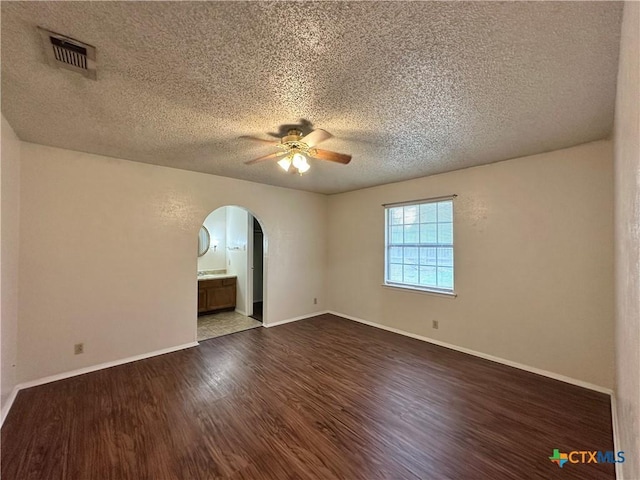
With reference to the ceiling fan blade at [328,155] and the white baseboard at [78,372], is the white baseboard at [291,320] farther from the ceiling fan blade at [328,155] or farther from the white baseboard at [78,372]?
the ceiling fan blade at [328,155]

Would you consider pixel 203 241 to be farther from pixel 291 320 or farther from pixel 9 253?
pixel 9 253

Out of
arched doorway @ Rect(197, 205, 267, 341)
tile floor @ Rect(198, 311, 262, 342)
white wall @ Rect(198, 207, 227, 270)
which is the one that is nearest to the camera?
tile floor @ Rect(198, 311, 262, 342)

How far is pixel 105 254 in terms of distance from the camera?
3.13 metres

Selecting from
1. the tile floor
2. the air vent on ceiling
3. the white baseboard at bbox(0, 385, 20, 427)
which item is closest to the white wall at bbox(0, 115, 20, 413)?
the white baseboard at bbox(0, 385, 20, 427)

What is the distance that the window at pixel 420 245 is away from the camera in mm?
3875

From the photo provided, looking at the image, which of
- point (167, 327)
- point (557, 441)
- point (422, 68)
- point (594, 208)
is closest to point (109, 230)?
point (167, 327)

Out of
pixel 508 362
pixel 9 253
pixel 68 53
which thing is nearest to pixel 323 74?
pixel 68 53

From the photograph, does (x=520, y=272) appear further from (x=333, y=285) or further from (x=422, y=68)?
(x=333, y=285)

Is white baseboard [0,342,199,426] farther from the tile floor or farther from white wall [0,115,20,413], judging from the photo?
the tile floor

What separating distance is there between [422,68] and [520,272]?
9.09ft

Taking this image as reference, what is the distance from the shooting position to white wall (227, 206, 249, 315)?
531 centimetres

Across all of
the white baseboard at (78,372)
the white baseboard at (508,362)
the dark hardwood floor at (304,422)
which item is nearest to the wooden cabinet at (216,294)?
the white baseboard at (78,372)

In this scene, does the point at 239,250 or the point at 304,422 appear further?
Result: the point at 239,250

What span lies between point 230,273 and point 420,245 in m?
3.99
